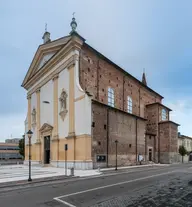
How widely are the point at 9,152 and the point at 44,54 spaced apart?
6803cm

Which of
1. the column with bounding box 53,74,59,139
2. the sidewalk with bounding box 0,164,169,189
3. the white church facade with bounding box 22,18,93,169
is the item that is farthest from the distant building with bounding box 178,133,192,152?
the sidewalk with bounding box 0,164,169,189

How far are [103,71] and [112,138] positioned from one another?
30.8ft

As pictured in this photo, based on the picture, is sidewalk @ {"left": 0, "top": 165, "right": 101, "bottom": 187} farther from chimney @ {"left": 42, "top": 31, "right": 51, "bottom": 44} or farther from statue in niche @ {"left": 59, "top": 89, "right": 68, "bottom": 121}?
chimney @ {"left": 42, "top": 31, "right": 51, "bottom": 44}

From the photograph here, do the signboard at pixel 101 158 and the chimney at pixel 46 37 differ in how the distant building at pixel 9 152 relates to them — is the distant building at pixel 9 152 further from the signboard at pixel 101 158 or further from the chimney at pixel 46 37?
the signboard at pixel 101 158

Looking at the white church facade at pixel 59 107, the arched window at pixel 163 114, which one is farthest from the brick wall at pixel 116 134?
the arched window at pixel 163 114

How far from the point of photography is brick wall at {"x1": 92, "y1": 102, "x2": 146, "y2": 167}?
86.3 ft

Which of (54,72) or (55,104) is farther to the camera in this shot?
(54,72)

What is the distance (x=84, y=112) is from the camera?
25.3 meters

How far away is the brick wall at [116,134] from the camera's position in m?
26.3

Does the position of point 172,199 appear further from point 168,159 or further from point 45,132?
point 168,159

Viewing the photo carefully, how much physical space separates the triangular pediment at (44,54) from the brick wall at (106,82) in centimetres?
384

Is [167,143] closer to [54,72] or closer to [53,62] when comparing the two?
[54,72]

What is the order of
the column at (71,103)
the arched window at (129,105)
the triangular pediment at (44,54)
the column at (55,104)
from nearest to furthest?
the column at (71,103)
the column at (55,104)
the triangular pediment at (44,54)
the arched window at (129,105)

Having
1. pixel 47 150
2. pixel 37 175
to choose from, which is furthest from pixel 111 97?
pixel 37 175
